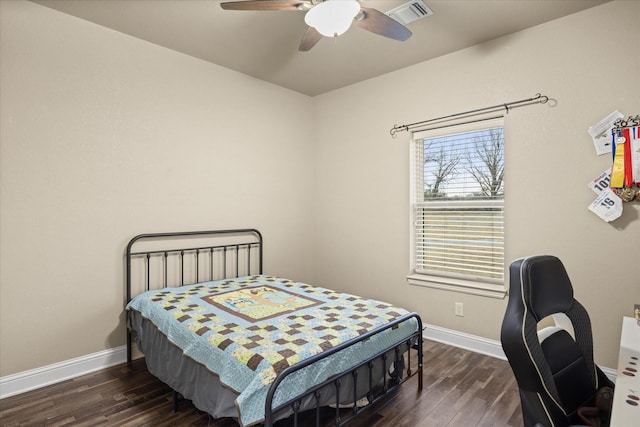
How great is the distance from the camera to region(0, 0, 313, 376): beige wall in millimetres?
2471

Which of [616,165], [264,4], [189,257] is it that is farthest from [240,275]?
[616,165]

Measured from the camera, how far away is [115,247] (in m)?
2.90

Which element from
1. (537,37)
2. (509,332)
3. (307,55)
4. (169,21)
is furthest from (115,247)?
(537,37)

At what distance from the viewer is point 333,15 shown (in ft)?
6.35

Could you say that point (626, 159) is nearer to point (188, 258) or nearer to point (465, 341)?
point (465, 341)

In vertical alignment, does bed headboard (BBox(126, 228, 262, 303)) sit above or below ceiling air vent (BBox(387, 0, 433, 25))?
below

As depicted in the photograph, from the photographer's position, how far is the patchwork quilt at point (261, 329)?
1667mm

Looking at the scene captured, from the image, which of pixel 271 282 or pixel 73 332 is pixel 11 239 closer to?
pixel 73 332

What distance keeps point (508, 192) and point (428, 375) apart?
1.59 meters

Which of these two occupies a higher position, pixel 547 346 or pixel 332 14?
pixel 332 14

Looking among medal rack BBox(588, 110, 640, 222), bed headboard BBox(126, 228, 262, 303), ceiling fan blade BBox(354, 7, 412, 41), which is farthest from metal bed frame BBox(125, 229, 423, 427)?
ceiling fan blade BBox(354, 7, 412, 41)

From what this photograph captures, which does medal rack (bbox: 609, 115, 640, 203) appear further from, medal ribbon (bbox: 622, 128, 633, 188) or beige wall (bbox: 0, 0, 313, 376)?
beige wall (bbox: 0, 0, 313, 376)

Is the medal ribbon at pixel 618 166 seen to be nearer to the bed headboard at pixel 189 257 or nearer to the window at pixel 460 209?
the window at pixel 460 209

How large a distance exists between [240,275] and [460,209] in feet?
7.40
